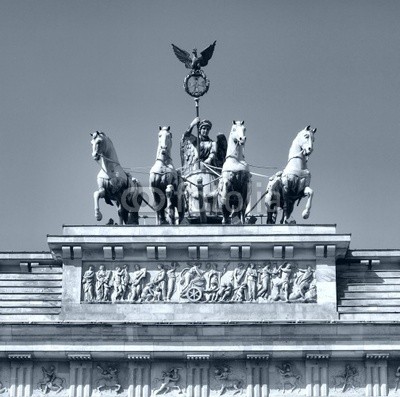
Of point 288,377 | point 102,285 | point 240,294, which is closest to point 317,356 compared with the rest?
point 288,377

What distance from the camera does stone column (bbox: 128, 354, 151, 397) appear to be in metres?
62.2

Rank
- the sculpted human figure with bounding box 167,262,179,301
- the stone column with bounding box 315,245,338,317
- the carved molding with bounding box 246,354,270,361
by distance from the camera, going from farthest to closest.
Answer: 1. the sculpted human figure with bounding box 167,262,179,301
2. the stone column with bounding box 315,245,338,317
3. the carved molding with bounding box 246,354,270,361

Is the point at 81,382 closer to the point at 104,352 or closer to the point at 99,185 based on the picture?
the point at 104,352

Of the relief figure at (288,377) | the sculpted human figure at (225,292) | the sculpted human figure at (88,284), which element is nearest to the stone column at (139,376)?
the sculpted human figure at (88,284)

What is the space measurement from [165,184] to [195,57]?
6698 millimetres

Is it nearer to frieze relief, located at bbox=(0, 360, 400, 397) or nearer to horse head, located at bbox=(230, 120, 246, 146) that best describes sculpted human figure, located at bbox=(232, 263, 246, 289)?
frieze relief, located at bbox=(0, 360, 400, 397)

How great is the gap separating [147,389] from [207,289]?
10.0 ft

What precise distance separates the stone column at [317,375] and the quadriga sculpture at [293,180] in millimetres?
3902

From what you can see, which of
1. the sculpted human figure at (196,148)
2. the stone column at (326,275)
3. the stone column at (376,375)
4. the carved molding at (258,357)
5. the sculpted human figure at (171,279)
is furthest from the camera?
the sculpted human figure at (196,148)

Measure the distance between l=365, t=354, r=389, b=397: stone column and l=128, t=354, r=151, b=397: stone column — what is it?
5524 mm

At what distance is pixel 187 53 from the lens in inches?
2783

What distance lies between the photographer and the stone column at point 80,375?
205 feet

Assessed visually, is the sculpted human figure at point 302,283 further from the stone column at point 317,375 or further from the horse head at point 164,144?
the horse head at point 164,144

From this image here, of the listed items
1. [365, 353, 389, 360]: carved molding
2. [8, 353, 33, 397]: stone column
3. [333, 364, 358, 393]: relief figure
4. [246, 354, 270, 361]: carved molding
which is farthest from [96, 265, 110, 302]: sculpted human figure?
[365, 353, 389, 360]: carved molding
